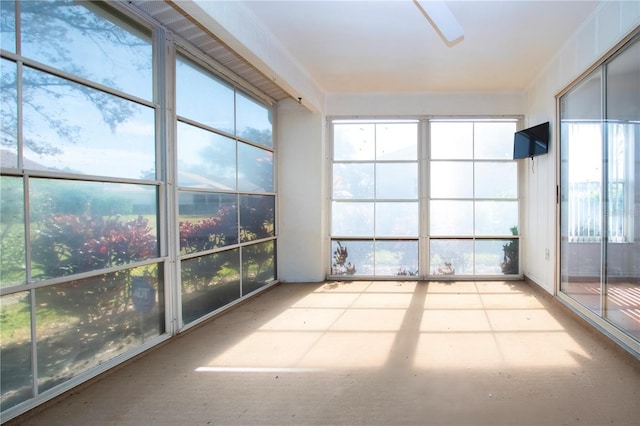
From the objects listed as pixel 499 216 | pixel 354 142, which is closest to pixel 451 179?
pixel 499 216

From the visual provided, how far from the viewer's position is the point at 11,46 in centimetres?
186

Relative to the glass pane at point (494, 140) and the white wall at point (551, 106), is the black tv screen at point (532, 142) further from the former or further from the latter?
the glass pane at point (494, 140)

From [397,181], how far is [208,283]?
3256 millimetres

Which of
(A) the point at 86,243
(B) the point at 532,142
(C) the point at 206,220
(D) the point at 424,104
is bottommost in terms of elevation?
(A) the point at 86,243

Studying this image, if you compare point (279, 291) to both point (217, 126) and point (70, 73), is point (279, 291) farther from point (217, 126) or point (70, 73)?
point (70, 73)

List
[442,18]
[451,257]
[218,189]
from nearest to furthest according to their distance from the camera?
[442,18]
[218,189]
[451,257]

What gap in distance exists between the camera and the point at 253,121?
14.7 ft

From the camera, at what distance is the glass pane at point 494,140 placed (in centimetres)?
514

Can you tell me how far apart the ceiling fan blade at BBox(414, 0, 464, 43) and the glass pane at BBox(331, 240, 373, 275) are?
10.4ft

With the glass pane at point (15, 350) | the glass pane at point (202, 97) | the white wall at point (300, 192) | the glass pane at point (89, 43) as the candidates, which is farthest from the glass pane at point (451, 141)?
the glass pane at point (15, 350)

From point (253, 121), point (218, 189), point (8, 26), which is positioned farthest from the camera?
point (253, 121)

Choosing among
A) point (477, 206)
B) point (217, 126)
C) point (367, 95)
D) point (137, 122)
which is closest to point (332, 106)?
point (367, 95)

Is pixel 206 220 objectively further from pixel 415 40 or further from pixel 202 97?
pixel 415 40

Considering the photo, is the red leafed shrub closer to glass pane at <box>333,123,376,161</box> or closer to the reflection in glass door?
glass pane at <box>333,123,376,161</box>
